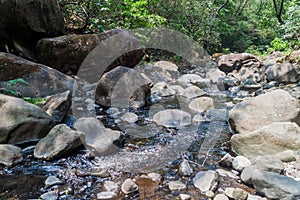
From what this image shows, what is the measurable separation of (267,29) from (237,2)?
9.59ft

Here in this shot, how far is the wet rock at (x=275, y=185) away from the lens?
210 cm

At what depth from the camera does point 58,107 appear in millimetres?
3996

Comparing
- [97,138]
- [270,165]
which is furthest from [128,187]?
[270,165]

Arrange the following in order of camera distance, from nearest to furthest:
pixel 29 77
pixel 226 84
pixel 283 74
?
1. pixel 29 77
2. pixel 283 74
3. pixel 226 84

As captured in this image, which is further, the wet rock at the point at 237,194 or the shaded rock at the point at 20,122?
the shaded rock at the point at 20,122

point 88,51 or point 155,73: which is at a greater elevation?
point 88,51

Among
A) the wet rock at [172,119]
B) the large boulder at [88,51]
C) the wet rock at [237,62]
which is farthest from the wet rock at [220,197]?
the wet rock at [237,62]

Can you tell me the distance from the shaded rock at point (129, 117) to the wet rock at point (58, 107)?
3.23ft

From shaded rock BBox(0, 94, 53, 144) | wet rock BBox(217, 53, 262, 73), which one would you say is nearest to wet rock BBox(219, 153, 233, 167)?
shaded rock BBox(0, 94, 53, 144)

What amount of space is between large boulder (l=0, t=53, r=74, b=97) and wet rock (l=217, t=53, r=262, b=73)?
6.98 m

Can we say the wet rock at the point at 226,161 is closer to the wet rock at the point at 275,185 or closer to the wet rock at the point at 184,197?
the wet rock at the point at 275,185

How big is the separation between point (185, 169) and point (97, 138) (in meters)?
1.16

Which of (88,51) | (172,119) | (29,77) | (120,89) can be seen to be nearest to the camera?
(172,119)

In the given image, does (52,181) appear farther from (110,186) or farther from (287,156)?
(287,156)
